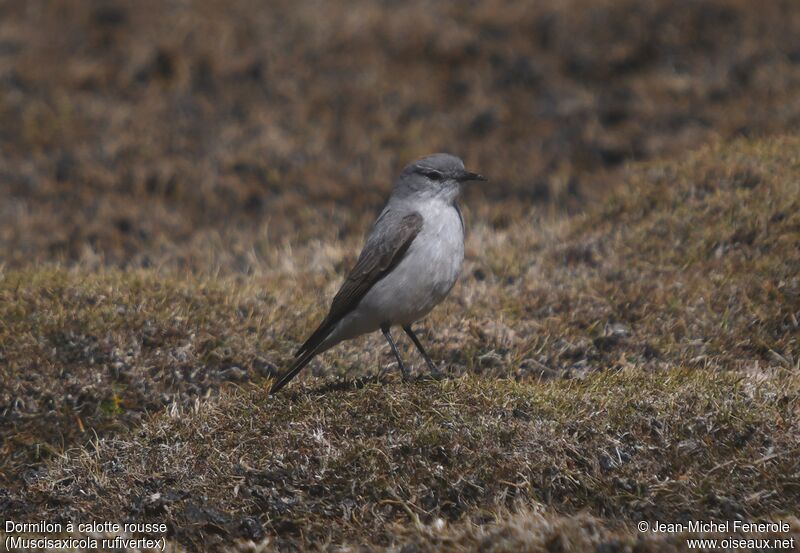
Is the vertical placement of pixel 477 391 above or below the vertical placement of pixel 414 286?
below

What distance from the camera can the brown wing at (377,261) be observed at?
7.51 meters

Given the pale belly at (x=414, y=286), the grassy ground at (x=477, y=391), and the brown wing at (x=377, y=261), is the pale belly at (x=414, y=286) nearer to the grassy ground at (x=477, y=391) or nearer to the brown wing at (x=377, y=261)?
the brown wing at (x=377, y=261)

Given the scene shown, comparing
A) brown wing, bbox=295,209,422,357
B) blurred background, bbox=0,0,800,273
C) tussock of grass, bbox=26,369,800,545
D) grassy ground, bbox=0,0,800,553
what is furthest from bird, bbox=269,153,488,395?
blurred background, bbox=0,0,800,273

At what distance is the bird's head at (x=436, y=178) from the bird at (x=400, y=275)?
0.02 metres

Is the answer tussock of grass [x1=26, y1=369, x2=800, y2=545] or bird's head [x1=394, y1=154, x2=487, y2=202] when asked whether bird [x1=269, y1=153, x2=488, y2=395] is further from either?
tussock of grass [x1=26, y1=369, x2=800, y2=545]

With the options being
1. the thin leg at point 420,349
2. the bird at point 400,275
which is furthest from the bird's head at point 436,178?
the thin leg at point 420,349

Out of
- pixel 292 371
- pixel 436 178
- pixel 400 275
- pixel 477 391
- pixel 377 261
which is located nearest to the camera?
pixel 477 391

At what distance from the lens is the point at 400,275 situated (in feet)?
24.3

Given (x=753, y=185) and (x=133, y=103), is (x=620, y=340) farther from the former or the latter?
(x=133, y=103)

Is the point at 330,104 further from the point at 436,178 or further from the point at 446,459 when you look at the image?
the point at 446,459

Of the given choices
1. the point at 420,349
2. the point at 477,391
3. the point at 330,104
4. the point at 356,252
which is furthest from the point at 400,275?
the point at 330,104

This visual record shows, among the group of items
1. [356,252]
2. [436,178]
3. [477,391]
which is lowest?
[356,252]

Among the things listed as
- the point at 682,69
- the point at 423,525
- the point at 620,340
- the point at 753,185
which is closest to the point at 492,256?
the point at 620,340

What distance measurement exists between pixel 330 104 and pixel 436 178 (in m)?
7.20
